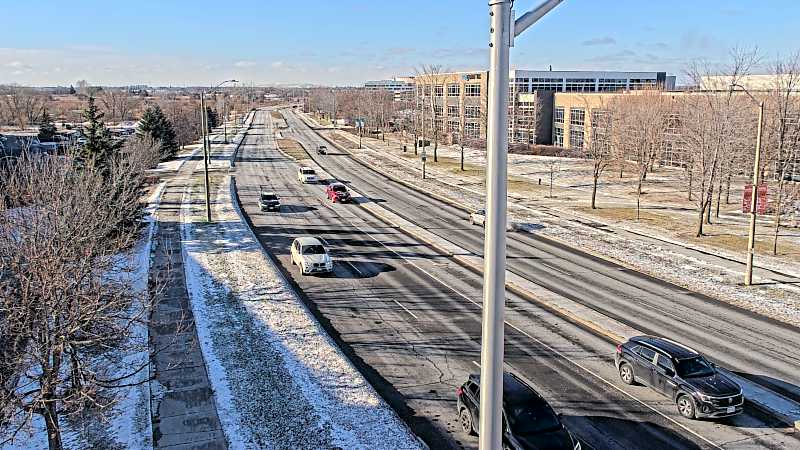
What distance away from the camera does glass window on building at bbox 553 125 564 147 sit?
86812 mm

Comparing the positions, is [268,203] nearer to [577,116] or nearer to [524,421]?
→ [524,421]

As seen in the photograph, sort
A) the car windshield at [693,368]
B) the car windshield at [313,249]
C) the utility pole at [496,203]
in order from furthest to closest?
the car windshield at [313,249] → the car windshield at [693,368] → the utility pole at [496,203]

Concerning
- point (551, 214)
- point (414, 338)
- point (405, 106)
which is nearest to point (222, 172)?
point (551, 214)

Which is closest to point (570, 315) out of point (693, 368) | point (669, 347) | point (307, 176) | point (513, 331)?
point (513, 331)

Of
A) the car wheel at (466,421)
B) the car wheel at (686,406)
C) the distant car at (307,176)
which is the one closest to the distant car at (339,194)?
the distant car at (307,176)

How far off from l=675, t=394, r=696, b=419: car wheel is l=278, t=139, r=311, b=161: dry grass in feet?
221

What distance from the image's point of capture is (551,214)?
4331cm

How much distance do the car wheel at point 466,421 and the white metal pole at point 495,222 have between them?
8627 mm

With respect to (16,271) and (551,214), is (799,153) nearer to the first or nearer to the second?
(551,214)

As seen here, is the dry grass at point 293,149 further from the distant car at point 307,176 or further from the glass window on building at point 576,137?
the glass window on building at point 576,137

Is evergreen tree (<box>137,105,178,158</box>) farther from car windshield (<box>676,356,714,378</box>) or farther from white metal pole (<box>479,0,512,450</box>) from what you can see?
white metal pole (<box>479,0,512,450</box>)

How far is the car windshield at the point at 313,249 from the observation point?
1112 inches

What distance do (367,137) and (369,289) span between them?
87488 millimetres

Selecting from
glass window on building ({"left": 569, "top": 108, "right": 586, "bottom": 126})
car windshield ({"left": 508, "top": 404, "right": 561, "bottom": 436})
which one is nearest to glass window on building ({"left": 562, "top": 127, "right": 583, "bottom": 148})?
glass window on building ({"left": 569, "top": 108, "right": 586, "bottom": 126})
